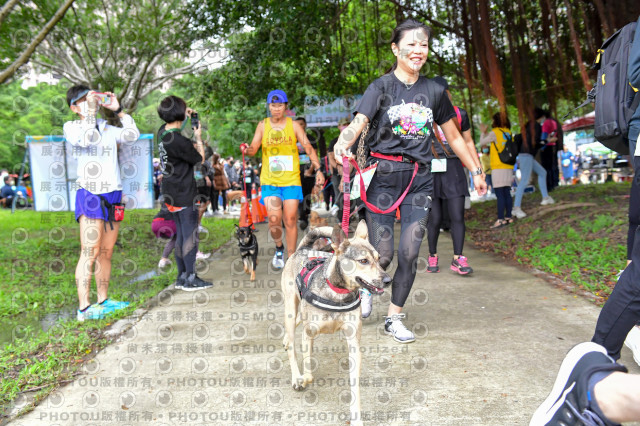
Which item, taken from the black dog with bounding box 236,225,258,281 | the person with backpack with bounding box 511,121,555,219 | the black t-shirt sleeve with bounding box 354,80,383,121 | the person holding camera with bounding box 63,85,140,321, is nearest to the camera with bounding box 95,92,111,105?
the person holding camera with bounding box 63,85,140,321

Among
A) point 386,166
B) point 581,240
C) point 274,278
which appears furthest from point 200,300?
point 581,240

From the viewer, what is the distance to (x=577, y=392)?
175 centimetres

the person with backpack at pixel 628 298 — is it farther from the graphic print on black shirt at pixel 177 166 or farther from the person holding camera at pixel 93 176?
the graphic print on black shirt at pixel 177 166

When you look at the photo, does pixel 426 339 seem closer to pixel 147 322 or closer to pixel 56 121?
pixel 147 322

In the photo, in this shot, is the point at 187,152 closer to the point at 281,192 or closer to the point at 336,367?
the point at 281,192

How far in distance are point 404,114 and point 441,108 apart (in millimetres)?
389

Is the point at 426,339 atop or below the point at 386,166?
below

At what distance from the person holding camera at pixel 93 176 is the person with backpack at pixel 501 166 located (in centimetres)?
662

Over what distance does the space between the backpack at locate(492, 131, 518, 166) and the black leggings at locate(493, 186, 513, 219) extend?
1.63ft

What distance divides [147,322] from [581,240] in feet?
18.9

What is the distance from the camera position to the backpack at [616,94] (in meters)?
2.60

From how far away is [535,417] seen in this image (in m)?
1.96

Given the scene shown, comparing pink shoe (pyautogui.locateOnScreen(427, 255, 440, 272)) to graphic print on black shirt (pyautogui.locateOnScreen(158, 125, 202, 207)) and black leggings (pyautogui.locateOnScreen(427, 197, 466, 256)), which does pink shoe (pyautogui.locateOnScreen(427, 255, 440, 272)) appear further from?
graphic print on black shirt (pyautogui.locateOnScreen(158, 125, 202, 207))

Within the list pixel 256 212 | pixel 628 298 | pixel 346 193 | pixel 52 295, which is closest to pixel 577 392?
pixel 628 298
